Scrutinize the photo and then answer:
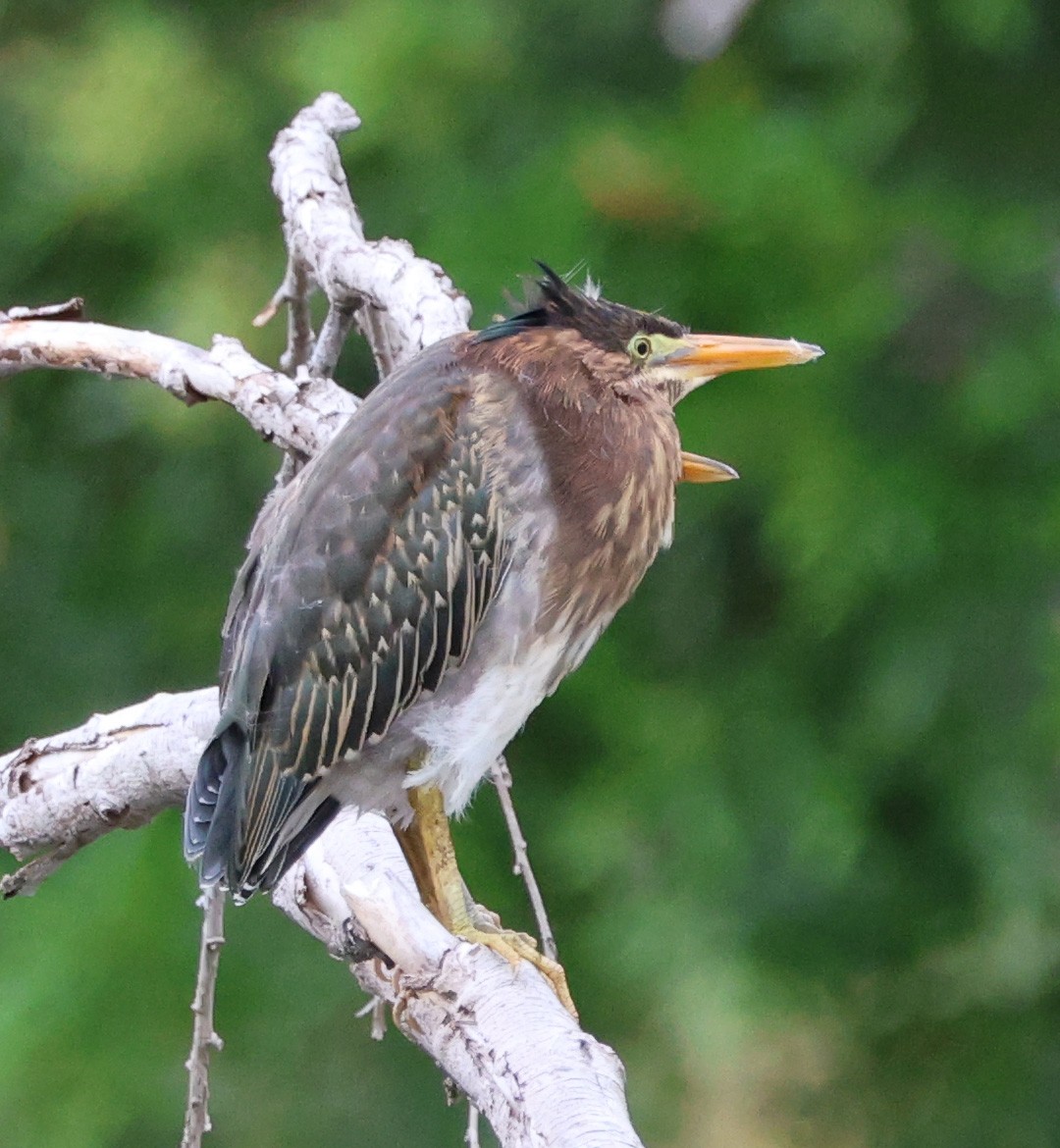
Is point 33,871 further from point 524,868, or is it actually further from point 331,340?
Answer: point 331,340

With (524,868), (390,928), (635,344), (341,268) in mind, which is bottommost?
(390,928)

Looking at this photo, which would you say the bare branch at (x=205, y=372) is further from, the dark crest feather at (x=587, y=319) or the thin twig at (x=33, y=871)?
the thin twig at (x=33, y=871)

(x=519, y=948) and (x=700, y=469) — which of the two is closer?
(x=519, y=948)

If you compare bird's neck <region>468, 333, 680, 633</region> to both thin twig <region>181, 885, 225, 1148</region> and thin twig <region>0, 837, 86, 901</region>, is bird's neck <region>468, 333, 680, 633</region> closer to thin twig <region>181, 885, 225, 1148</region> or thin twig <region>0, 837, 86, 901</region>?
thin twig <region>181, 885, 225, 1148</region>

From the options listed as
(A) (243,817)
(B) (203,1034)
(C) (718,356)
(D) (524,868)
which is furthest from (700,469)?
(B) (203,1034)

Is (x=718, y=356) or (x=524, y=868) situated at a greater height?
(x=718, y=356)

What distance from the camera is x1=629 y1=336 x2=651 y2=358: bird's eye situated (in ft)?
7.08

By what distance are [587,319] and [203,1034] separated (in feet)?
2.98

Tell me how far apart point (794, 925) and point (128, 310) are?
197cm

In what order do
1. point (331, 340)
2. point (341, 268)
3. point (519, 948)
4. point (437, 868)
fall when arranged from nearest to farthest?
point (519, 948) < point (437, 868) < point (341, 268) < point (331, 340)

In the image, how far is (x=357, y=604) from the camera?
2.04 m

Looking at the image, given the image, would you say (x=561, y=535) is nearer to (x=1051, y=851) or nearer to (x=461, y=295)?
(x=461, y=295)

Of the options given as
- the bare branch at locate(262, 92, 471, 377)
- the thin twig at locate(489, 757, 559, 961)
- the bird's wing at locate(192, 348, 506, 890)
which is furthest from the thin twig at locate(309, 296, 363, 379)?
the thin twig at locate(489, 757, 559, 961)

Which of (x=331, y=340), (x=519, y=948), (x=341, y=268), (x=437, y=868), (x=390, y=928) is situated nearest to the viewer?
(x=390, y=928)
